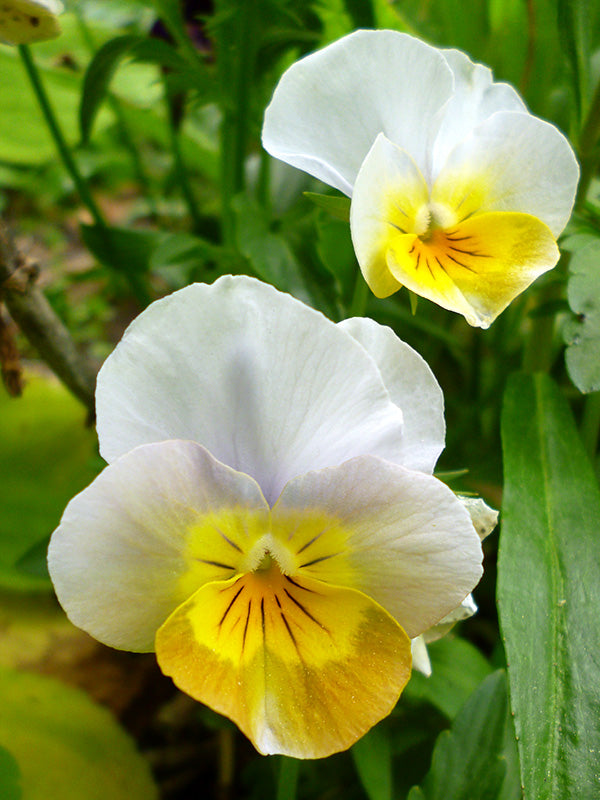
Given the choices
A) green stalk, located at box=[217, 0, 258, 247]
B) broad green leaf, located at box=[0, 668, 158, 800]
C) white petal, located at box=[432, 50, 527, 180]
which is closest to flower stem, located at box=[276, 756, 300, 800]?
broad green leaf, located at box=[0, 668, 158, 800]

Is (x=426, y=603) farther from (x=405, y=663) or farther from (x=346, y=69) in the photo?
(x=346, y=69)

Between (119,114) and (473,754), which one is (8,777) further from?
(119,114)

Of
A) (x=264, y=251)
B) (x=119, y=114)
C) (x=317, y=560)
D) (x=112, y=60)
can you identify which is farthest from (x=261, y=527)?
(x=119, y=114)

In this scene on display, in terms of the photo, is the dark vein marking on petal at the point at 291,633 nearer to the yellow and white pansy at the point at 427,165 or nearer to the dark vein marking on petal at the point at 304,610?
the dark vein marking on petal at the point at 304,610

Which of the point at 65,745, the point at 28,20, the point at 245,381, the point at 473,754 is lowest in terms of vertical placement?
the point at 65,745

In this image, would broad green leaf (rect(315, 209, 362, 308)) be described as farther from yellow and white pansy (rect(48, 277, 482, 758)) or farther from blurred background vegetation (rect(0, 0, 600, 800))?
yellow and white pansy (rect(48, 277, 482, 758))
